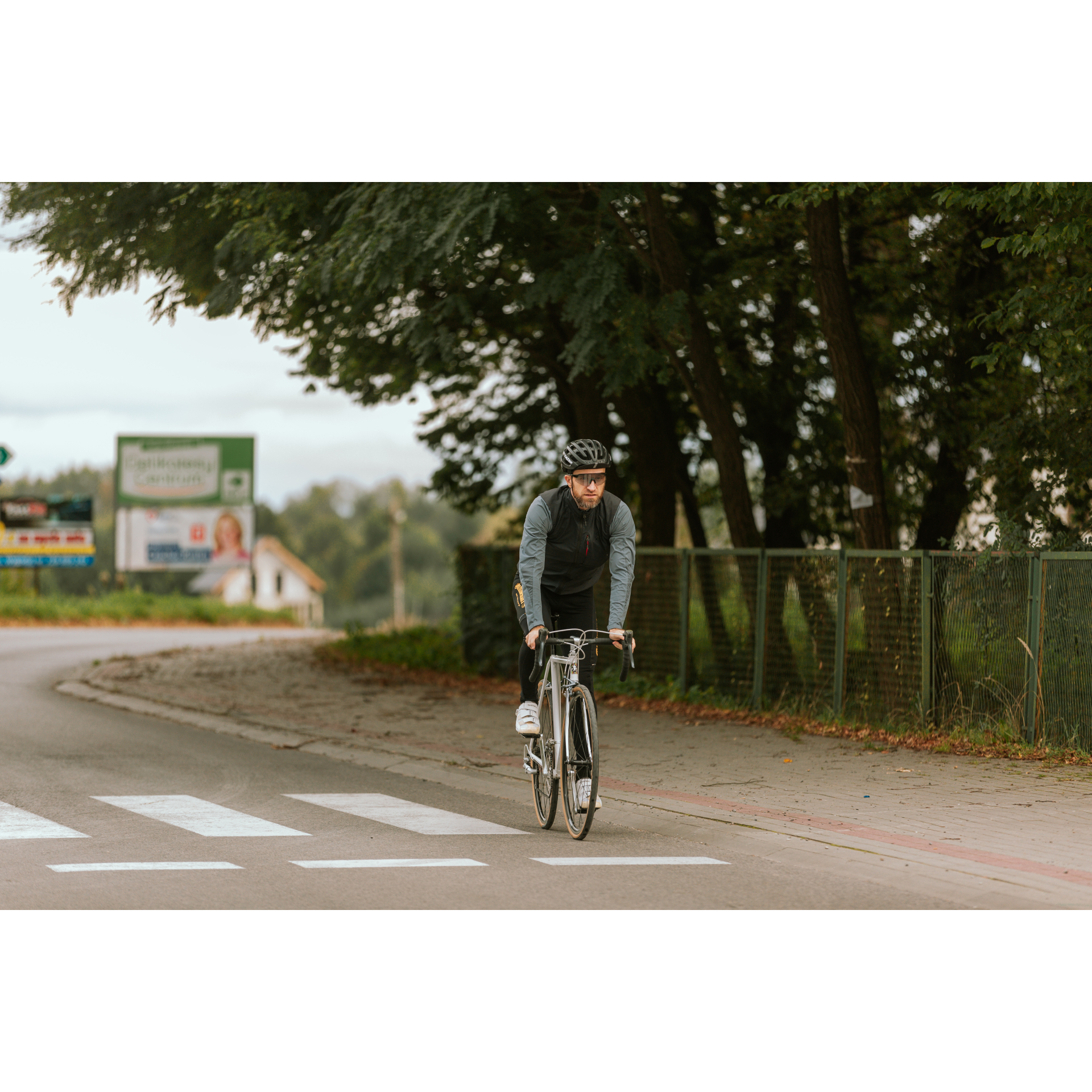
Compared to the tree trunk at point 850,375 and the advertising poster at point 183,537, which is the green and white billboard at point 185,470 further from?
the tree trunk at point 850,375

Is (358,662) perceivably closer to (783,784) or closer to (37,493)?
(783,784)

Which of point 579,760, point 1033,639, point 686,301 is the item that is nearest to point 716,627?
point 686,301

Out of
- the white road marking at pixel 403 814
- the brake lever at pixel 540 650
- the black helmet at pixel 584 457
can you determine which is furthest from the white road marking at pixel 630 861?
the black helmet at pixel 584 457

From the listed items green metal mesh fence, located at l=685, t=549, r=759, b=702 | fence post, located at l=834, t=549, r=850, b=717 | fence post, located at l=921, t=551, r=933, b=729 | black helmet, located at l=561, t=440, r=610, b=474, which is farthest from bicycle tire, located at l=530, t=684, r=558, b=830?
green metal mesh fence, located at l=685, t=549, r=759, b=702

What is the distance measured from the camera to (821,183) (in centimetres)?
1089

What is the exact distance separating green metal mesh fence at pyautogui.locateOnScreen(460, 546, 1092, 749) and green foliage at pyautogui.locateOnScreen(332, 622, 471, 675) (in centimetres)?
362

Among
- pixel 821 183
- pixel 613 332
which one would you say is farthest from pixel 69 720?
pixel 821 183

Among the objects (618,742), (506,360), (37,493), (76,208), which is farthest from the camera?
(37,493)

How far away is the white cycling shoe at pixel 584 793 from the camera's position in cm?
746

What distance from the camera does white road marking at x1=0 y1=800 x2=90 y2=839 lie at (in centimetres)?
767

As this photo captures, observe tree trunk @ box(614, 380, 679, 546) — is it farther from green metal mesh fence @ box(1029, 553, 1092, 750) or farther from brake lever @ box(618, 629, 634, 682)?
brake lever @ box(618, 629, 634, 682)

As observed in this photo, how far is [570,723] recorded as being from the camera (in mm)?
7477

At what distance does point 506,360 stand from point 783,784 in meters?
11.5

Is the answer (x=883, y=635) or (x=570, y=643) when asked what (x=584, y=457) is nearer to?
(x=570, y=643)
